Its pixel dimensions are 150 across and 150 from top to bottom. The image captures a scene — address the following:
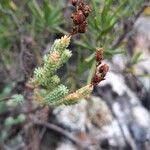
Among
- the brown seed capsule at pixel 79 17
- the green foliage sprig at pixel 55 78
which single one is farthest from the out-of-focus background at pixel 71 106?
the brown seed capsule at pixel 79 17

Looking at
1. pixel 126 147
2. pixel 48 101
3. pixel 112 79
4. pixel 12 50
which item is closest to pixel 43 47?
pixel 12 50

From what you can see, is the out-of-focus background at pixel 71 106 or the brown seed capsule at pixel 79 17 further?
the out-of-focus background at pixel 71 106

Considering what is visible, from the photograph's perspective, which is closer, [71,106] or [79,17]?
[79,17]

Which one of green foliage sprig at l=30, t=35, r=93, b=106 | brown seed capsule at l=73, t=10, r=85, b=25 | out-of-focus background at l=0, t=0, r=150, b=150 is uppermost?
out-of-focus background at l=0, t=0, r=150, b=150

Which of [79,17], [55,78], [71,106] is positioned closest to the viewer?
[79,17]

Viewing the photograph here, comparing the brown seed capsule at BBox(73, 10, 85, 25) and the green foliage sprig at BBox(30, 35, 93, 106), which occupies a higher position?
the brown seed capsule at BBox(73, 10, 85, 25)

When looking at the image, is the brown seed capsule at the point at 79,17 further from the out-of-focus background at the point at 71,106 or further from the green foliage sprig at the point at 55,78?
the out-of-focus background at the point at 71,106

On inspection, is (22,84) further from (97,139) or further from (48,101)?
(48,101)

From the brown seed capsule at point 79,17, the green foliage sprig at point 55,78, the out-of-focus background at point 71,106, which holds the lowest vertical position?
the green foliage sprig at point 55,78

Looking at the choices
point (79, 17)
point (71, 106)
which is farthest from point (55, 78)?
point (71, 106)

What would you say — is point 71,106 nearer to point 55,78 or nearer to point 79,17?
point 55,78

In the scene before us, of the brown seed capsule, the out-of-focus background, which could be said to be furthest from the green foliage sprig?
the out-of-focus background

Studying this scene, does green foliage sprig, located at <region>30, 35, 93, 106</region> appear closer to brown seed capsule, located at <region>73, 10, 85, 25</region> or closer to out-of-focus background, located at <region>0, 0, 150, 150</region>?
brown seed capsule, located at <region>73, 10, 85, 25</region>
